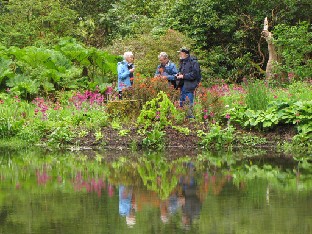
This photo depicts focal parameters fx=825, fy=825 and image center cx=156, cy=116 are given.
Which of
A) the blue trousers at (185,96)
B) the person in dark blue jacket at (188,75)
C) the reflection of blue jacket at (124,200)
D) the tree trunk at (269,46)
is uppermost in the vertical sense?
the tree trunk at (269,46)

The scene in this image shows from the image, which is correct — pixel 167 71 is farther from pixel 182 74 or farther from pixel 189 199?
pixel 189 199

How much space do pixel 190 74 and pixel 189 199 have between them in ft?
25.6

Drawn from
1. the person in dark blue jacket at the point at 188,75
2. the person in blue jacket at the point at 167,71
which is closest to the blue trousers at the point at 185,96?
the person in dark blue jacket at the point at 188,75

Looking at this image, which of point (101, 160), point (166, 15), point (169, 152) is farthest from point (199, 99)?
point (166, 15)

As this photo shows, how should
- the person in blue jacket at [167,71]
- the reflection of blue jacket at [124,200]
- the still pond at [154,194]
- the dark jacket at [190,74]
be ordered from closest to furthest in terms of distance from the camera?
the still pond at [154,194], the reflection of blue jacket at [124,200], the dark jacket at [190,74], the person in blue jacket at [167,71]

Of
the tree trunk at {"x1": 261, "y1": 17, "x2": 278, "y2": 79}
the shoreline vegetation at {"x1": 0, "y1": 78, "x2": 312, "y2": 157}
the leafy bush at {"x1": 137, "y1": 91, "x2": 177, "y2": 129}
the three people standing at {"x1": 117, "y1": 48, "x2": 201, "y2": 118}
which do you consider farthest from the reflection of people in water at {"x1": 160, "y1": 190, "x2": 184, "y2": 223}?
the tree trunk at {"x1": 261, "y1": 17, "x2": 278, "y2": 79}

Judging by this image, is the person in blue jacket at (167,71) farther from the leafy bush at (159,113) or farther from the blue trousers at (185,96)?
the leafy bush at (159,113)

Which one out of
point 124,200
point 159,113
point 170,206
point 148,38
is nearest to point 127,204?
point 124,200

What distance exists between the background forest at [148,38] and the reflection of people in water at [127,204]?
1095cm

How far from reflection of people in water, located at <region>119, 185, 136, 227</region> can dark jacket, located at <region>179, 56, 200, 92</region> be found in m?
6.69

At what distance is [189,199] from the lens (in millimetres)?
10367

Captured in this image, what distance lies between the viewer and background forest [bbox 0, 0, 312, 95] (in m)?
23.7

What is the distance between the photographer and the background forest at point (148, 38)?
931 inches

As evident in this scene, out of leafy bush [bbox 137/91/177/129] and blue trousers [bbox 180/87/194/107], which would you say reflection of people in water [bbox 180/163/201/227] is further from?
blue trousers [bbox 180/87/194/107]
